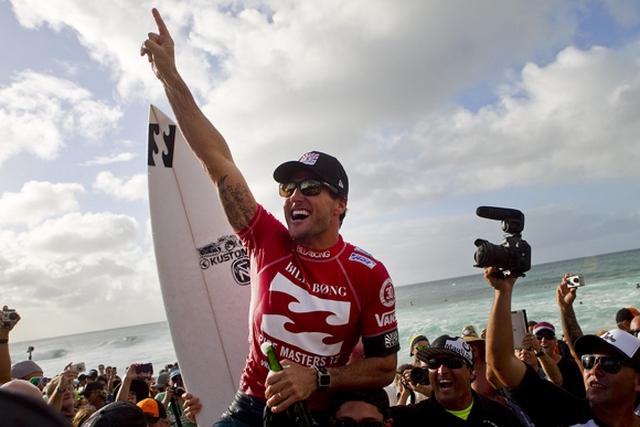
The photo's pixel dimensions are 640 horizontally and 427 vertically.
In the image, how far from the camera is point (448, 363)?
3918mm

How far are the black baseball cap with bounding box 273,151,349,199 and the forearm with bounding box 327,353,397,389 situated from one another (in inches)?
33.2

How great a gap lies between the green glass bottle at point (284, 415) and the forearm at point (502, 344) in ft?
3.99

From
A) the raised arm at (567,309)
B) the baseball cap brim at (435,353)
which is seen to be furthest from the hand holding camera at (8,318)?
the raised arm at (567,309)

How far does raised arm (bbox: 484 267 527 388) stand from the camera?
2.70 meters

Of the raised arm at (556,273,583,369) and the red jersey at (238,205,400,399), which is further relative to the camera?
the raised arm at (556,273,583,369)

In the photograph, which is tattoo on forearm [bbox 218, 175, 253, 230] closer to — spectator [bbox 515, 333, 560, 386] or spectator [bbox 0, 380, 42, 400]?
spectator [bbox 0, 380, 42, 400]

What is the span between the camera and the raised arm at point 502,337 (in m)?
Result: 2.70

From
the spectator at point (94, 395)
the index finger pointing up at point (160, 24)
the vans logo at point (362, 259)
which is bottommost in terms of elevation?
the spectator at point (94, 395)

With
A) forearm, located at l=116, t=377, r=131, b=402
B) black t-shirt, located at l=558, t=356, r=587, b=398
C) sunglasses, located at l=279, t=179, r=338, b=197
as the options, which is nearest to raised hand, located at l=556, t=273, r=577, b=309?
black t-shirt, located at l=558, t=356, r=587, b=398

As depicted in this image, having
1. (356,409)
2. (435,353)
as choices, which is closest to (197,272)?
(435,353)

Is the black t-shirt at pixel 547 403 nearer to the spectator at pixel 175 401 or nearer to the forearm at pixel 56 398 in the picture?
the spectator at pixel 175 401

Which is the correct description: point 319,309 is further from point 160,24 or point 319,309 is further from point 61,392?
point 61,392

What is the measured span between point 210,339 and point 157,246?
1148 mm

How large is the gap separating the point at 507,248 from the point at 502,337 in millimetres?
618
